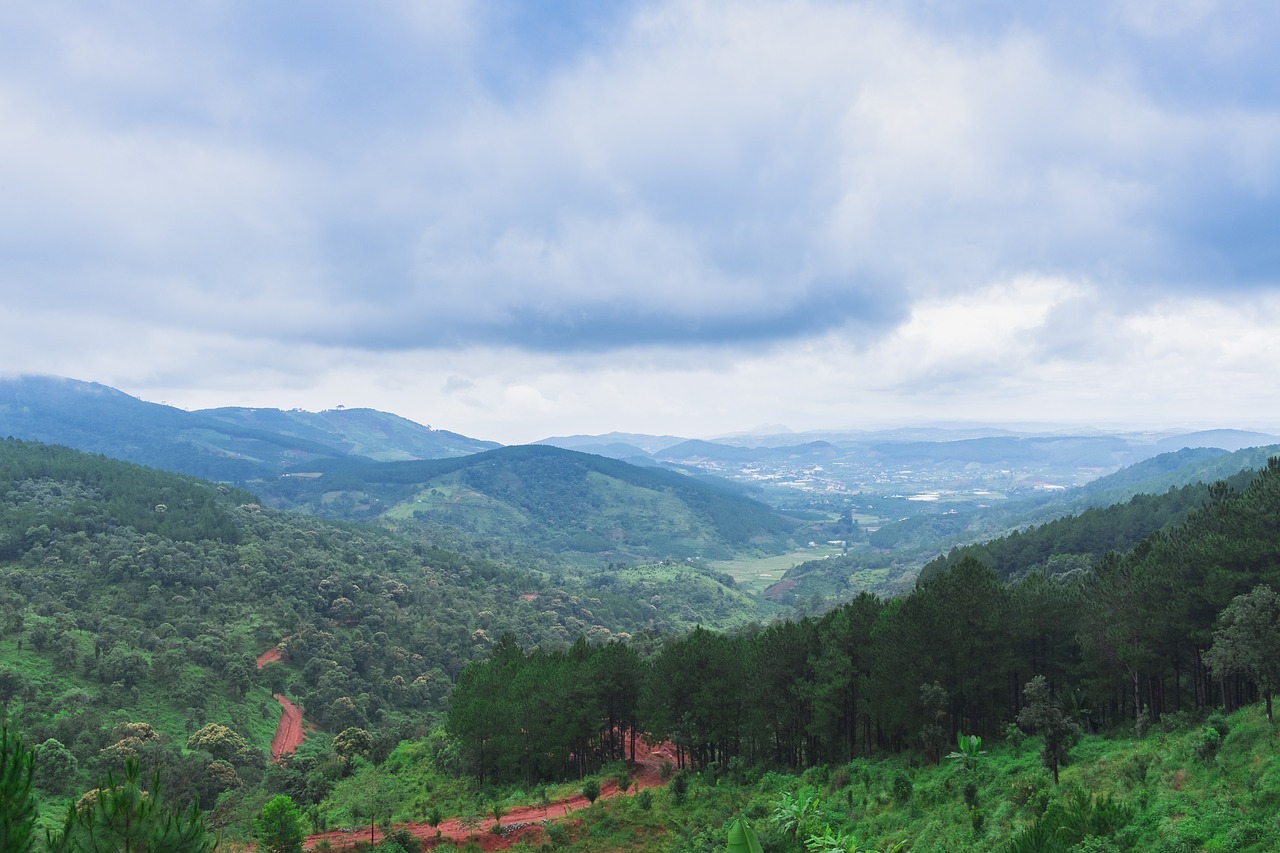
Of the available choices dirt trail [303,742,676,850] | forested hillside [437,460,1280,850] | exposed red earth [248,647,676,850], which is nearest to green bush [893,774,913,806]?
forested hillside [437,460,1280,850]

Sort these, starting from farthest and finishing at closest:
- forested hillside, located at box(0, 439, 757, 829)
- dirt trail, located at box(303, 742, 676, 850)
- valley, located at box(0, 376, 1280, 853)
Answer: forested hillside, located at box(0, 439, 757, 829) < dirt trail, located at box(303, 742, 676, 850) < valley, located at box(0, 376, 1280, 853)

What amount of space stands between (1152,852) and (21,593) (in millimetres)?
139959

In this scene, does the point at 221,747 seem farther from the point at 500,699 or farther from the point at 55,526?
the point at 55,526

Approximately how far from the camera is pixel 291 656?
366 ft

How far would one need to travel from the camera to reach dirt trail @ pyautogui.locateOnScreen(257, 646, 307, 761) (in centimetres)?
8688

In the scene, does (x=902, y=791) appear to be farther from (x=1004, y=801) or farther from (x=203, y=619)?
(x=203, y=619)

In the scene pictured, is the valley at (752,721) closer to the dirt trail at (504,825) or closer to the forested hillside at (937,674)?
the forested hillside at (937,674)

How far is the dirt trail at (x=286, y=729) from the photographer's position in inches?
3420

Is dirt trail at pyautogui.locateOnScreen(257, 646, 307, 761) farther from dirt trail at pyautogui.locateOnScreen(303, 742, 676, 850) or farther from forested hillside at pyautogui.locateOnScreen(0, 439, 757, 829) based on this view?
dirt trail at pyautogui.locateOnScreen(303, 742, 676, 850)

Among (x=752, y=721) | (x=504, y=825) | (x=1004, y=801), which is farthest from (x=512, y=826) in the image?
(x=1004, y=801)

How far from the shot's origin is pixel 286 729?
305 ft

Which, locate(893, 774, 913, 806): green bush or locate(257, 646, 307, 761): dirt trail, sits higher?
locate(893, 774, 913, 806): green bush

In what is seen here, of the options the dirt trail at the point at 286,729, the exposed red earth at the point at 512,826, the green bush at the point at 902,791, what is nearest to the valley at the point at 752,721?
the green bush at the point at 902,791

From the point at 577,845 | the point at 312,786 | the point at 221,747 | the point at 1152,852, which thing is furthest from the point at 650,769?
the point at 221,747
